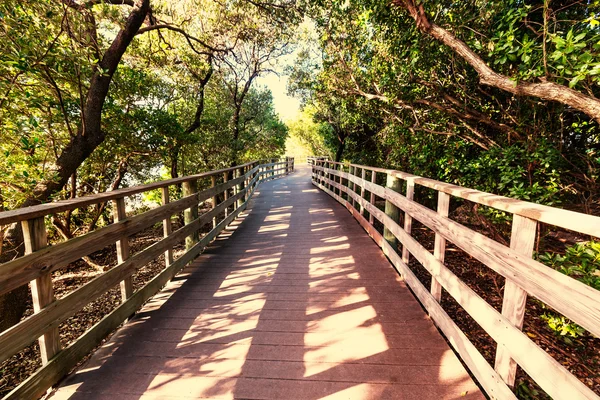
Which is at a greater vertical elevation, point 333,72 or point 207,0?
point 207,0

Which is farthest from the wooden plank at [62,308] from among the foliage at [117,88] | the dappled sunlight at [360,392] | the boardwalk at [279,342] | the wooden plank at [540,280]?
the wooden plank at [540,280]

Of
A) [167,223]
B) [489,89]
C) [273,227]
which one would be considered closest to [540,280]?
[167,223]

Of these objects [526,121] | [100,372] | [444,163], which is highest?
[526,121]

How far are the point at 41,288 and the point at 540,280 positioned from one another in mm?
2911

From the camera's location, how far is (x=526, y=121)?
4.93 m

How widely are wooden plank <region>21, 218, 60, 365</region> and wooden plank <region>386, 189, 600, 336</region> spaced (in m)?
2.83

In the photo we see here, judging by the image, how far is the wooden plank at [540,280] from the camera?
1.25 m

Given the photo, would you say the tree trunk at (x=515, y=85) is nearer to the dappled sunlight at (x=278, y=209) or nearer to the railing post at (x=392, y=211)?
the railing post at (x=392, y=211)

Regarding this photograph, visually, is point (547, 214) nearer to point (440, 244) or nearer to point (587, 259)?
point (440, 244)

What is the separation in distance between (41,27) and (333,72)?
6441mm

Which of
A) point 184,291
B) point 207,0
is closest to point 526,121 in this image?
point 184,291

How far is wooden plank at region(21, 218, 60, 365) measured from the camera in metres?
1.93

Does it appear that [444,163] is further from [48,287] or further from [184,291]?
[48,287]

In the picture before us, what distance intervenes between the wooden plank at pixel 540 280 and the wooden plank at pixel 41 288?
283cm
